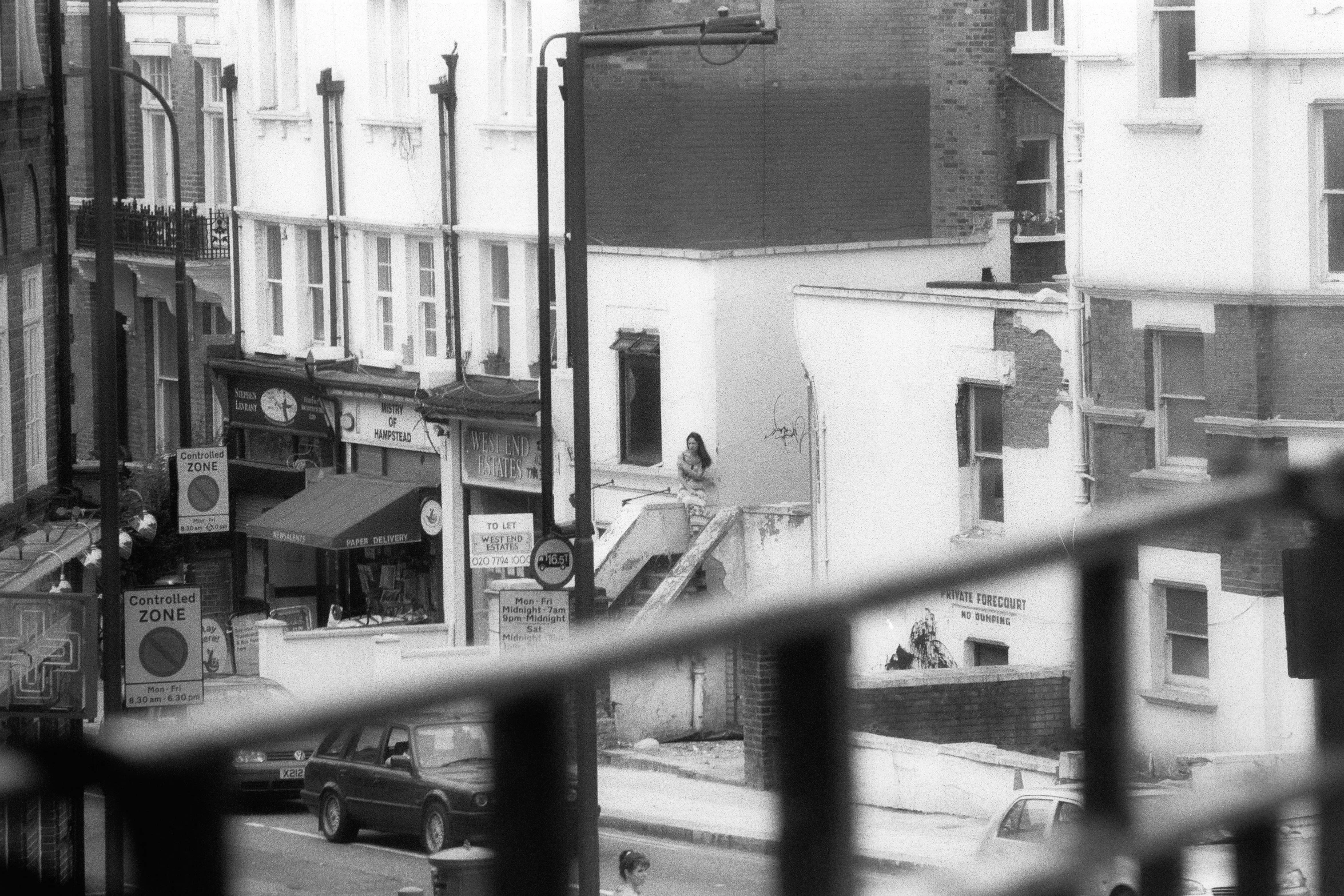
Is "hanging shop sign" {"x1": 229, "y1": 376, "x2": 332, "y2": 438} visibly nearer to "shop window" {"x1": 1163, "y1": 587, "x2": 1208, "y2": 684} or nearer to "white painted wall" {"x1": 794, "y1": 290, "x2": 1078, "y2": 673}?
"white painted wall" {"x1": 794, "y1": 290, "x2": 1078, "y2": 673}

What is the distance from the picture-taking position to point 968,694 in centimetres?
2170

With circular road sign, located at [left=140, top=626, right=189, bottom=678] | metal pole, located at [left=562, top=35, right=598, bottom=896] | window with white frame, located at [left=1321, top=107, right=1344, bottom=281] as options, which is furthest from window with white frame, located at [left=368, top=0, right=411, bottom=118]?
circular road sign, located at [left=140, top=626, right=189, bottom=678]

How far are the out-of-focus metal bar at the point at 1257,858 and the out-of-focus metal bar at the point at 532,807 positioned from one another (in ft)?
3.87

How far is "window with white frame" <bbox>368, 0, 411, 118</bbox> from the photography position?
38.2m

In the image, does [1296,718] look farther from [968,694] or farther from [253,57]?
[253,57]

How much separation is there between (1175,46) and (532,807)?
23.3m

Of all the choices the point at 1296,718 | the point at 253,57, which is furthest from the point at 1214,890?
the point at 253,57

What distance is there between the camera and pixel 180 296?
111ft

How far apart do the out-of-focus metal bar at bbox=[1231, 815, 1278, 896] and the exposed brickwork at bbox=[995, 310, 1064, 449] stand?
23.5 m

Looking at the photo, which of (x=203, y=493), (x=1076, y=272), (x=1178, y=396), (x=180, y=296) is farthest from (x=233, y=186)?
(x=1178, y=396)

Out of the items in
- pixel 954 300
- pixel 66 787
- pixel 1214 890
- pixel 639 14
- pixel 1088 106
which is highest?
pixel 639 14

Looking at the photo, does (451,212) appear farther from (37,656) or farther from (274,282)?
(37,656)

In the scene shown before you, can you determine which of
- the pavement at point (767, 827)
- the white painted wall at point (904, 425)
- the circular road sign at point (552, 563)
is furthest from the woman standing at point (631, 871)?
the white painted wall at point (904, 425)

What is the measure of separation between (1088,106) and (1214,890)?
75.7 feet
